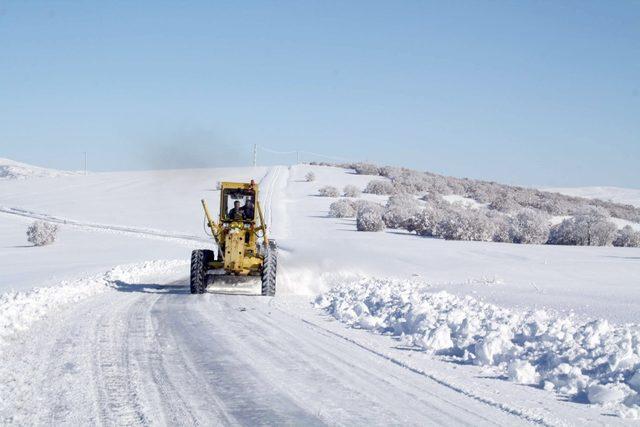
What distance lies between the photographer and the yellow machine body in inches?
630

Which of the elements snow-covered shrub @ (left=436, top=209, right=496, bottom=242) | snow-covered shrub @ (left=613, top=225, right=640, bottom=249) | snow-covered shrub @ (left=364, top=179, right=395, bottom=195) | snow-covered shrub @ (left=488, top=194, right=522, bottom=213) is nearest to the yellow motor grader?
snow-covered shrub @ (left=436, top=209, right=496, bottom=242)

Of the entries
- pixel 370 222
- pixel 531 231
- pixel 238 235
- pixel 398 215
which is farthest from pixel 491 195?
pixel 238 235

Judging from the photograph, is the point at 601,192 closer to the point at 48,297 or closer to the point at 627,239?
the point at 627,239

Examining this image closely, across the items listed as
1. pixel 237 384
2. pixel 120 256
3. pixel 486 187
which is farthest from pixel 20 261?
pixel 486 187

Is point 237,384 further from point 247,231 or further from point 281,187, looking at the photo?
point 281,187

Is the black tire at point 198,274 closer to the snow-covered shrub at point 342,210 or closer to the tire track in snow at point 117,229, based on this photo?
the tire track in snow at point 117,229

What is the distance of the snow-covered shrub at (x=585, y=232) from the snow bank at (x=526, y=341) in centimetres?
1958

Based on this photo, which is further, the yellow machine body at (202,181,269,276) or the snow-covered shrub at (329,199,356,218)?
the snow-covered shrub at (329,199,356,218)

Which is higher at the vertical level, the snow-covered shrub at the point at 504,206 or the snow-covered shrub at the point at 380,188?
the snow-covered shrub at the point at 380,188

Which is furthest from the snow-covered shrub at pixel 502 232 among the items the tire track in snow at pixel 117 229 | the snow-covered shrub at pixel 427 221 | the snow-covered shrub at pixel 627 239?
the tire track in snow at pixel 117 229

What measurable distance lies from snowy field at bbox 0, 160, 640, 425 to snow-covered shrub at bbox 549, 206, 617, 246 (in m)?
8.09

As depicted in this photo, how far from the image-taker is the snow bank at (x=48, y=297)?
1027 cm

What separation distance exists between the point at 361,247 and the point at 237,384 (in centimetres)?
1979

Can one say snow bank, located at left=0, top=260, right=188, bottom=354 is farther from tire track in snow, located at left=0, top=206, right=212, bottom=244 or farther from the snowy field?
tire track in snow, located at left=0, top=206, right=212, bottom=244
